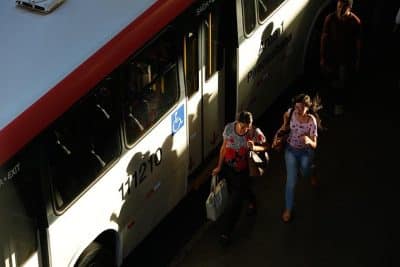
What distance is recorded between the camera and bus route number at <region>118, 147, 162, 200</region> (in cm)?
972

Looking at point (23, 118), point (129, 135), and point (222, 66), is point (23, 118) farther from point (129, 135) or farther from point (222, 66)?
point (222, 66)

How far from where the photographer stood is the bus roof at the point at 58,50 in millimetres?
8148

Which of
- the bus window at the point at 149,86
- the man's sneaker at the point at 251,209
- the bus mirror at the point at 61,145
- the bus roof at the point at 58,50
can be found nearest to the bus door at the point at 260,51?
the man's sneaker at the point at 251,209

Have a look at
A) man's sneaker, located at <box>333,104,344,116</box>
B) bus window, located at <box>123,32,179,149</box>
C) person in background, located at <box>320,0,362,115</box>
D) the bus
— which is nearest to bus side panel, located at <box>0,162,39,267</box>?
the bus

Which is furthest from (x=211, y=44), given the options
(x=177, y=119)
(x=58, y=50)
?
(x=58, y=50)

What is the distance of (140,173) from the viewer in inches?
390

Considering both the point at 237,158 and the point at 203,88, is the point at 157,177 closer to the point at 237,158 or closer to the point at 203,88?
the point at 237,158

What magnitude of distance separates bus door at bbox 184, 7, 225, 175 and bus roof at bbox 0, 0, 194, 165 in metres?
0.66

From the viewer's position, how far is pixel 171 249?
433 inches

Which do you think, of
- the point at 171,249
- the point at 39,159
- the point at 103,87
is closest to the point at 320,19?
the point at 171,249

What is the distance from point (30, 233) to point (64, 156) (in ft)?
2.62

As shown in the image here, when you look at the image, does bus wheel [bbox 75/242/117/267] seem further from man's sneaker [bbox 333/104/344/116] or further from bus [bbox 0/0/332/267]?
man's sneaker [bbox 333/104/344/116]

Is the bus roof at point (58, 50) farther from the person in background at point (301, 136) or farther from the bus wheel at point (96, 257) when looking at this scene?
the bus wheel at point (96, 257)

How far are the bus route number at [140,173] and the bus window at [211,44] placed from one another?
132cm
